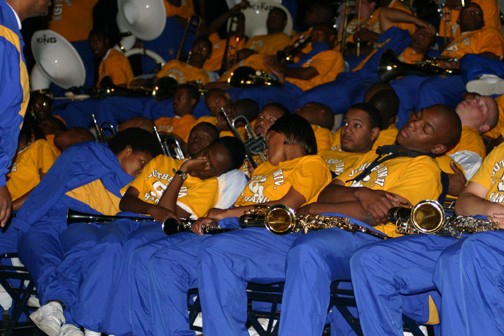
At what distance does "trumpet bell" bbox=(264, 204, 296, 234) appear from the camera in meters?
4.51

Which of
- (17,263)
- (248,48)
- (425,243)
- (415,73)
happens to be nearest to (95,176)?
(17,263)

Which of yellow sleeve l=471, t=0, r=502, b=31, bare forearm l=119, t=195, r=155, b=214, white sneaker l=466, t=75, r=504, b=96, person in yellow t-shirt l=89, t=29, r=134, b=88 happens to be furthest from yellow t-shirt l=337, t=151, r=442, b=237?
person in yellow t-shirt l=89, t=29, r=134, b=88

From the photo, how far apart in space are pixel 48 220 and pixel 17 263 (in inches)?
26.4

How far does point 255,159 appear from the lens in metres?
6.25

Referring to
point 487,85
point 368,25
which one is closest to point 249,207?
point 487,85

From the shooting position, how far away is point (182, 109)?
828 centimetres

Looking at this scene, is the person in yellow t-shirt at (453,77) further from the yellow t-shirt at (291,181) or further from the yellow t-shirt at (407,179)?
the yellow t-shirt at (407,179)

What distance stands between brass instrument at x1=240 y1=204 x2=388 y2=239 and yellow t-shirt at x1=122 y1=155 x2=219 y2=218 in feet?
3.06

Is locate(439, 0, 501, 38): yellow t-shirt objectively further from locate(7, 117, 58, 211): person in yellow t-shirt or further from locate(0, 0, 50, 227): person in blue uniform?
locate(0, 0, 50, 227): person in blue uniform

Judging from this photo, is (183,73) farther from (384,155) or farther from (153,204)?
(384,155)

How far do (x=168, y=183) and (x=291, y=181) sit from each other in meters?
1.02

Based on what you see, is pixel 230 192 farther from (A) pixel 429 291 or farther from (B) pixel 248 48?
(B) pixel 248 48

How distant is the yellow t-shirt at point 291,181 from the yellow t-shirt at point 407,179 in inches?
11.2

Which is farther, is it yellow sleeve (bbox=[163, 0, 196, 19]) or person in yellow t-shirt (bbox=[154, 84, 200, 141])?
yellow sleeve (bbox=[163, 0, 196, 19])
